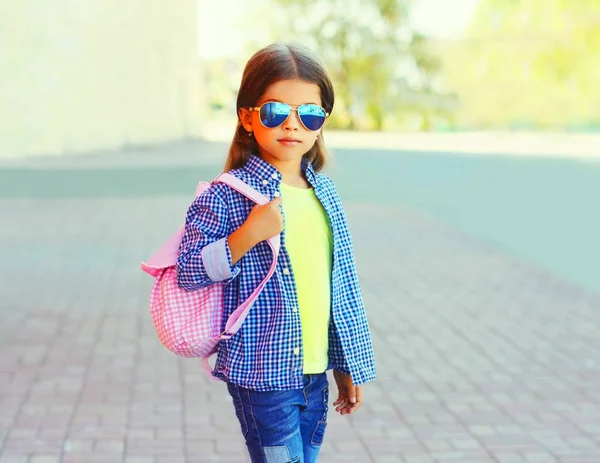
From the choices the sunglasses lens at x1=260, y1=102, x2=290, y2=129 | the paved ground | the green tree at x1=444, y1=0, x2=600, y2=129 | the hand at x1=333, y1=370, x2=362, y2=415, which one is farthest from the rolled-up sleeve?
the green tree at x1=444, y1=0, x2=600, y2=129

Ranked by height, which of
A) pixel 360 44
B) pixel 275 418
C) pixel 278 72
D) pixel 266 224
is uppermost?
pixel 278 72

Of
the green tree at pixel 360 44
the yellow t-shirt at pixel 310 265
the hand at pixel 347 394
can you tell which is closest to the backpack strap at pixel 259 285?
the yellow t-shirt at pixel 310 265

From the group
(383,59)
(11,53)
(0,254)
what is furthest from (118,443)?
(383,59)

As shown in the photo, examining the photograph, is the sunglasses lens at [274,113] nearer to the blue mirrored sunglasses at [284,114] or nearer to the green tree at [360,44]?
the blue mirrored sunglasses at [284,114]

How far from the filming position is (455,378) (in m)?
5.21

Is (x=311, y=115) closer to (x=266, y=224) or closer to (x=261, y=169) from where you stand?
(x=261, y=169)

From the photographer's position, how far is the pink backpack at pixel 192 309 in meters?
2.42

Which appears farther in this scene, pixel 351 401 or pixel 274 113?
pixel 351 401

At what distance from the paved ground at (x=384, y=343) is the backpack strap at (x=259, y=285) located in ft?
2.83

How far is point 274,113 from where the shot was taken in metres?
2.36

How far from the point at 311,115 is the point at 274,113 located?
94 millimetres

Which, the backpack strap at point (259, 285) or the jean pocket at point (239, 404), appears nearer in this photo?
the backpack strap at point (259, 285)

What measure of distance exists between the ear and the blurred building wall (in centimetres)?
1929

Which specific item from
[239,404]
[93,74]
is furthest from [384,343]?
[93,74]
